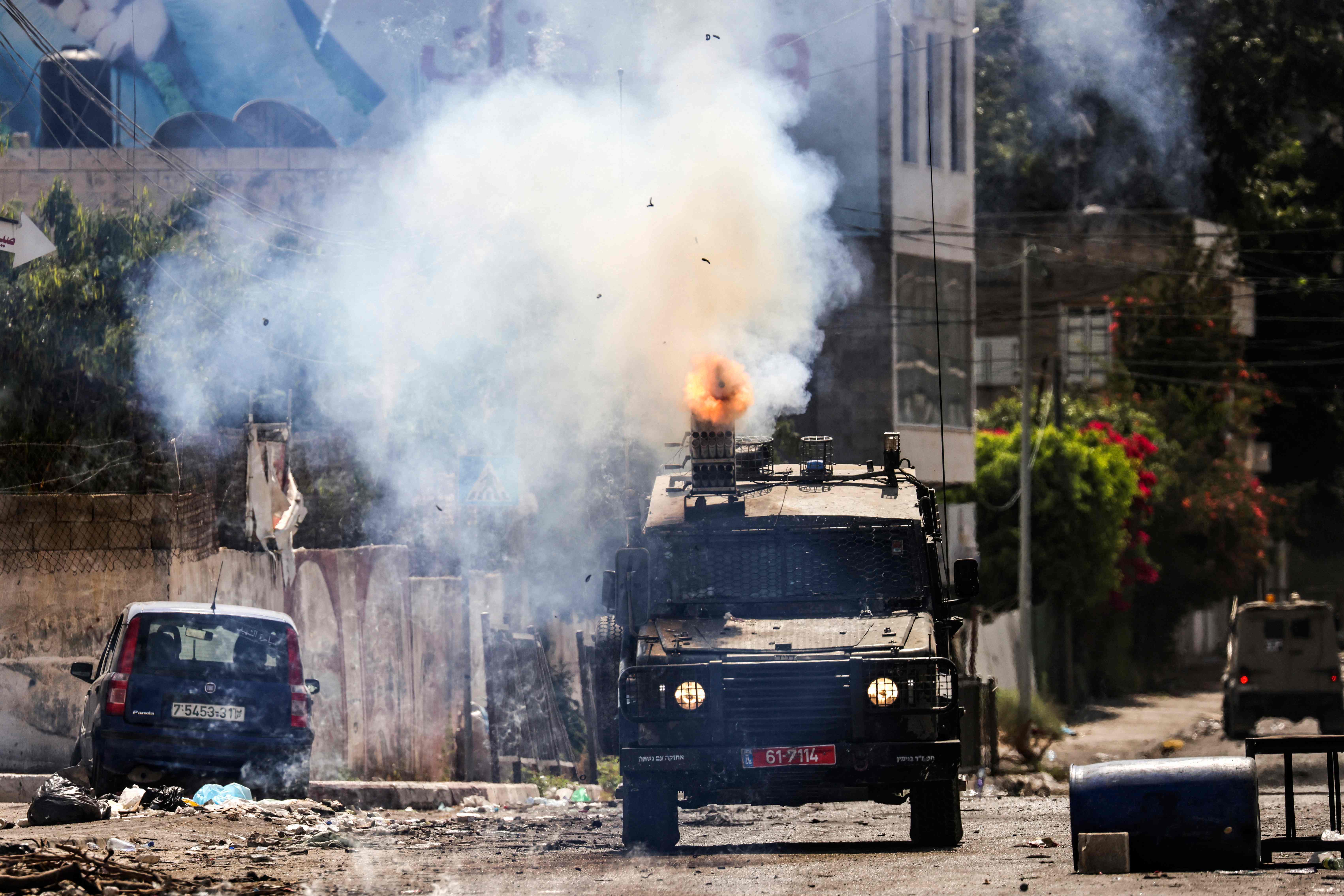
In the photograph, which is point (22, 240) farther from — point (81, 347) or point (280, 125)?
point (280, 125)

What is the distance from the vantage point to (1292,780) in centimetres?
840

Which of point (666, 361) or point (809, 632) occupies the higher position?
point (666, 361)

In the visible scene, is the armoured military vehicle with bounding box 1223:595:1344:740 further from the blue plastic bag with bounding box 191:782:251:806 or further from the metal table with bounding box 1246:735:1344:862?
the blue plastic bag with bounding box 191:782:251:806

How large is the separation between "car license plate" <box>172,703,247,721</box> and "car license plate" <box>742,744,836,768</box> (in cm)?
404

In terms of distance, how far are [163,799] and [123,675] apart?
855 mm

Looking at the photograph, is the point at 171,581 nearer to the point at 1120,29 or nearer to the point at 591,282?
the point at 591,282

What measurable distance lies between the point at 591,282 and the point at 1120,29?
328 inches

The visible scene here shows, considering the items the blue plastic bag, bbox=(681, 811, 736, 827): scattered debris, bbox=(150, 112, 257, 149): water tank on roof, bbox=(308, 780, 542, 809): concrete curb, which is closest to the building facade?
bbox=(150, 112, 257, 149): water tank on roof

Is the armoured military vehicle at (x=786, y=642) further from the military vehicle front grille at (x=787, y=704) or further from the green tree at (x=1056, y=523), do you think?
the green tree at (x=1056, y=523)

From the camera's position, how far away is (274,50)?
76.8ft

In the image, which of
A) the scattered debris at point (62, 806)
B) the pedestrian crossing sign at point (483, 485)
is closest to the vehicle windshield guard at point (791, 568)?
the scattered debris at point (62, 806)

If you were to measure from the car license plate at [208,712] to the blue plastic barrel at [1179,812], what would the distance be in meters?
5.88

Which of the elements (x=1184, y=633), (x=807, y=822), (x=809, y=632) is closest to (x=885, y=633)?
(x=809, y=632)

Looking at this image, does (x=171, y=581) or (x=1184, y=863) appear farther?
(x=171, y=581)
